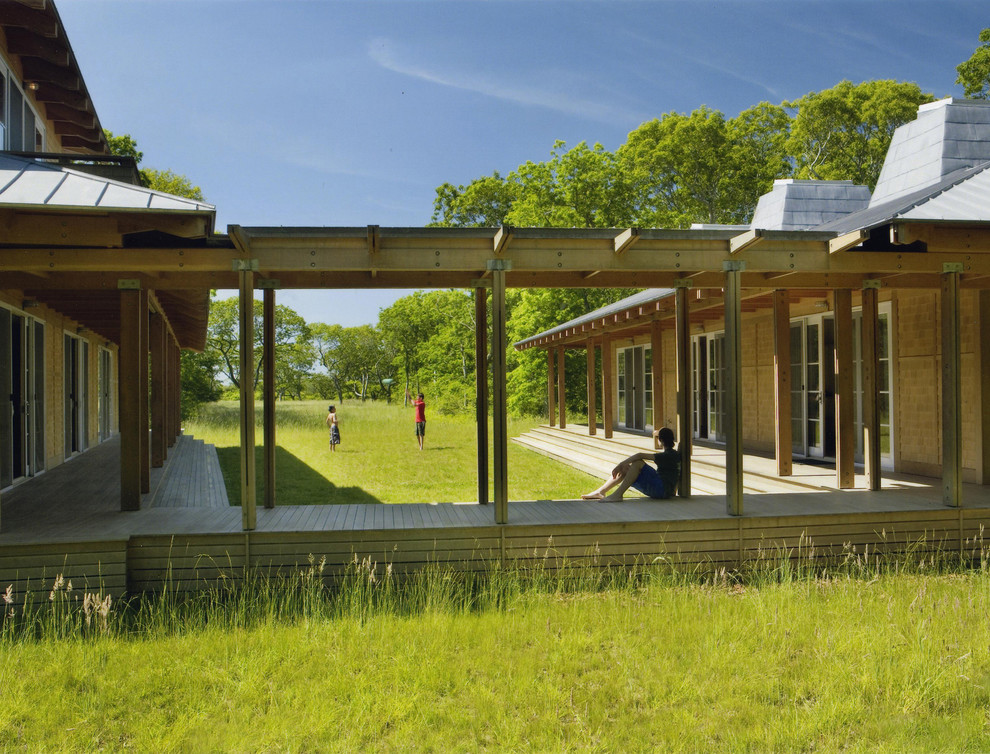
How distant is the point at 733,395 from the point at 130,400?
5768 mm

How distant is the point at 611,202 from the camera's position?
101 ft

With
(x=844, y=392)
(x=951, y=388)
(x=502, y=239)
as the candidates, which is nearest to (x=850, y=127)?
(x=844, y=392)

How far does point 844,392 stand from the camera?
851 centimetres

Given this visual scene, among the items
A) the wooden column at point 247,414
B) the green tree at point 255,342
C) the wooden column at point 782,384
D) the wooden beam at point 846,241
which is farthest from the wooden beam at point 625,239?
the green tree at point 255,342

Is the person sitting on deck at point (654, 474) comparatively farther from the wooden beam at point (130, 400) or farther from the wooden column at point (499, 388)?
the wooden beam at point (130, 400)

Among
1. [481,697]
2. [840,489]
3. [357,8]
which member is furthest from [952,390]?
[357,8]

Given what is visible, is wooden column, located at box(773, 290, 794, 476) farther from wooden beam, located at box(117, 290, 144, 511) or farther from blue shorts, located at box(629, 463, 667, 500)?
wooden beam, located at box(117, 290, 144, 511)

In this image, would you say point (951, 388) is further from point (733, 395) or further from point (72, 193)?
point (72, 193)

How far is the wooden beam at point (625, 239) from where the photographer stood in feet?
20.7

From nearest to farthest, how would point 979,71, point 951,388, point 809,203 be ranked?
point 951,388, point 809,203, point 979,71

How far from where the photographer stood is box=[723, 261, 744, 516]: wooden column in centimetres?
679

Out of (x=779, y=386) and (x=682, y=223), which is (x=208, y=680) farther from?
(x=682, y=223)

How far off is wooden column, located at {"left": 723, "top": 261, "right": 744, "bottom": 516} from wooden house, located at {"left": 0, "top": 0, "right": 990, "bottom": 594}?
0.8 inches

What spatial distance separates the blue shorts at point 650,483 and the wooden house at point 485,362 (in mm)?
184
